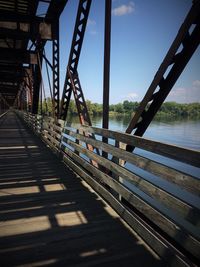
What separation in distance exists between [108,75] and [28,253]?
364 cm

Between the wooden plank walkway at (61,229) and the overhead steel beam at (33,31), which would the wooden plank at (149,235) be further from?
the overhead steel beam at (33,31)

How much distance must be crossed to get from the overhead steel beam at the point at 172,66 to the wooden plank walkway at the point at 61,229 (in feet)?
5.50

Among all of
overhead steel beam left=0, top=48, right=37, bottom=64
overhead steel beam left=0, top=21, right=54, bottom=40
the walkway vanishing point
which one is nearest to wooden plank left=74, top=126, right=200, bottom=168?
the walkway vanishing point

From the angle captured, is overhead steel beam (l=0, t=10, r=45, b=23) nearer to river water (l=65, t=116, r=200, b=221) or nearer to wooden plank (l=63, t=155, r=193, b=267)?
river water (l=65, t=116, r=200, b=221)

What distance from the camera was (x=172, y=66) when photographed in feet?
11.4

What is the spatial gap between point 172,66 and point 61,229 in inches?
113

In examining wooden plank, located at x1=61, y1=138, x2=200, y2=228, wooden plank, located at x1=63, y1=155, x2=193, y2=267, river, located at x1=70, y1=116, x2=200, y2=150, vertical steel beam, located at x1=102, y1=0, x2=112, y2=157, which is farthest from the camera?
river, located at x1=70, y1=116, x2=200, y2=150

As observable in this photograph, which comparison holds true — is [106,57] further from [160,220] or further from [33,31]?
[33,31]

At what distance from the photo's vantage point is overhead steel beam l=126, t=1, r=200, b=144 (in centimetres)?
317

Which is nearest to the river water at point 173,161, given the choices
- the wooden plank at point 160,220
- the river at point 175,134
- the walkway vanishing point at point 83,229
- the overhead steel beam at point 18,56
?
the river at point 175,134

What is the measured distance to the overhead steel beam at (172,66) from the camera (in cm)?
317

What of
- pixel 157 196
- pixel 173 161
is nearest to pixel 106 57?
pixel 157 196

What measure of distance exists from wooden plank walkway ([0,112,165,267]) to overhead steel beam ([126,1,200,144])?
5.50 feet

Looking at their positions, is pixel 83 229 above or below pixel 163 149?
below
